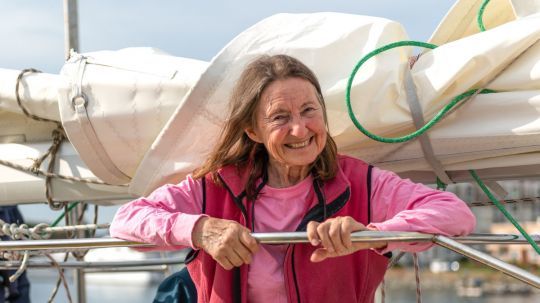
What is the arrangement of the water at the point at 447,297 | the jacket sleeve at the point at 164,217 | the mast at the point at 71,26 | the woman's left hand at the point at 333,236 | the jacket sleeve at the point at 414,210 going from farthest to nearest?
the water at the point at 447,297 < the mast at the point at 71,26 < the jacket sleeve at the point at 164,217 < the jacket sleeve at the point at 414,210 < the woman's left hand at the point at 333,236

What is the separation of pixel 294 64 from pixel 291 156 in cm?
25

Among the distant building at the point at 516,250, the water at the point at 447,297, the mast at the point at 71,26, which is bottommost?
the water at the point at 447,297

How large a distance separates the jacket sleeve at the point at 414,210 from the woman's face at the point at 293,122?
190mm

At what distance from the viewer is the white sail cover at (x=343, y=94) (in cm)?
247

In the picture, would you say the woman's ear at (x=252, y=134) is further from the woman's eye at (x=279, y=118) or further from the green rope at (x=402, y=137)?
the green rope at (x=402, y=137)

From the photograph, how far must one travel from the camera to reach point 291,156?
7.64 feet

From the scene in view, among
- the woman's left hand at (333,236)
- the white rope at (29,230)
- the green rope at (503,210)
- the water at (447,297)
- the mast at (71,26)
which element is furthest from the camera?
the water at (447,297)

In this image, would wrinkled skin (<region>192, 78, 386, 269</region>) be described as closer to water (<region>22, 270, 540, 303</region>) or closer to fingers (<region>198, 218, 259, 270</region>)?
fingers (<region>198, 218, 259, 270</region>)

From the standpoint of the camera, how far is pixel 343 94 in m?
2.54

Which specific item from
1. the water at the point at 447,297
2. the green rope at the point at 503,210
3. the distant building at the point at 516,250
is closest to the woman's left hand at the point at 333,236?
the green rope at the point at 503,210

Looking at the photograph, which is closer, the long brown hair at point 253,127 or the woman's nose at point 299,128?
the woman's nose at point 299,128

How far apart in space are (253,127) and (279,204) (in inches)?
8.5

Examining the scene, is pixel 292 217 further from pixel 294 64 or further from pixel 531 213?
pixel 531 213

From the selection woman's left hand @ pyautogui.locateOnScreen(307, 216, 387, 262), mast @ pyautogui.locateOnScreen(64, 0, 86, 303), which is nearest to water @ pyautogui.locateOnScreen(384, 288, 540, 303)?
mast @ pyautogui.locateOnScreen(64, 0, 86, 303)
